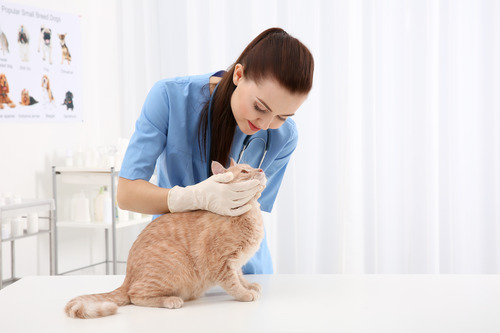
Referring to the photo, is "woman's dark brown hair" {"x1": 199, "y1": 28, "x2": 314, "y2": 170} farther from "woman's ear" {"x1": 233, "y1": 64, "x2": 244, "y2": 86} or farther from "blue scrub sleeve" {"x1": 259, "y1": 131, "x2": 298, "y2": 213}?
"blue scrub sleeve" {"x1": 259, "y1": 131, "x2": 298, "y2": 213}

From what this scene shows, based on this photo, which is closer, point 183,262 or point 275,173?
point 183,262

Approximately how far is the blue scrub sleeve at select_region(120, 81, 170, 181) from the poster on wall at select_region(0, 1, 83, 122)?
5.59 ft

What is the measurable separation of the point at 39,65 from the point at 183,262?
2319mm

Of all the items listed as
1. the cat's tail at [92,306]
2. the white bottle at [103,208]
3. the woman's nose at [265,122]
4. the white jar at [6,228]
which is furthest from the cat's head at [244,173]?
the white bottle at [103,208]

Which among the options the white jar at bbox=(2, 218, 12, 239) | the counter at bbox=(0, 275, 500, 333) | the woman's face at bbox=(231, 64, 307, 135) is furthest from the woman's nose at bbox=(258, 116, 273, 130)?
the white jar at bbox=(2, 218, 12, 239)

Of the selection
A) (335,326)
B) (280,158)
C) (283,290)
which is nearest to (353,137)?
(280,158)

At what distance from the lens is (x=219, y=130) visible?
1.30 m

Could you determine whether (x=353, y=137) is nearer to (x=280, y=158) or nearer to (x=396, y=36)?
(x=396, y=36)

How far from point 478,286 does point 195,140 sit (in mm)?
821

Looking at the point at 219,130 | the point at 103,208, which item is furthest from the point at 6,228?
the point at 219,130

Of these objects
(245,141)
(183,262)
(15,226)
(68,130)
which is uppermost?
(68,130)

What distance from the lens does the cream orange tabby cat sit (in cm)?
98

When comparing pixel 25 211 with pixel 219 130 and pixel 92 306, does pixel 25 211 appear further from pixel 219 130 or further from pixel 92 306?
pixel 92 306

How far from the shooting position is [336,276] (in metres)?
1.23
